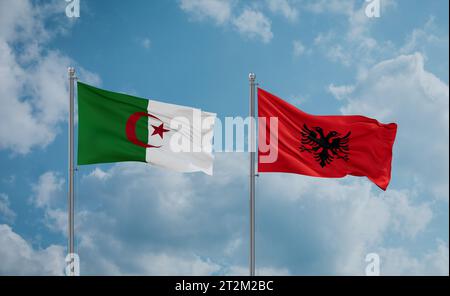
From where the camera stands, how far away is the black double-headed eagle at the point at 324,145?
54.4ft

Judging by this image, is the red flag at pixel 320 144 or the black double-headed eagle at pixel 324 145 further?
the black double-headed eagle at pixel 324 145

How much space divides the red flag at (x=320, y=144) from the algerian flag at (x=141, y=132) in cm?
151

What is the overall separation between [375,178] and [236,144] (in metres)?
3.94

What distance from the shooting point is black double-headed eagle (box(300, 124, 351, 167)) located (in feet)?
54.4

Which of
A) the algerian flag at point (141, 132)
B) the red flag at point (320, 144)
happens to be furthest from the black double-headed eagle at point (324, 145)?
the algerian flag at point (141, 132)

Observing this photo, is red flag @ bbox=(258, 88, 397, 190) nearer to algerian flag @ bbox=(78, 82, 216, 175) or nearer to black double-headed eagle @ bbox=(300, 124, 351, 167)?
black double-headed eagle @ bbox=(300, 124, 351, 167)

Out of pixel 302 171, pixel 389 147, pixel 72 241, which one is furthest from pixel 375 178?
pixel 72 241

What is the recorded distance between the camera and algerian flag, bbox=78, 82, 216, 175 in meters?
16.5

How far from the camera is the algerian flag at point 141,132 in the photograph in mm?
16453

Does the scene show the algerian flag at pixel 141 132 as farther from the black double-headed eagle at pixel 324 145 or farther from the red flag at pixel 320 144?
the black double-headed eagle at pixel 324 145

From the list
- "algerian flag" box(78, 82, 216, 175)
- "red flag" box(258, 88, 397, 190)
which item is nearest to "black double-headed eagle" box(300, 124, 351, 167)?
"red flag" box(258, 88, 397, 190)

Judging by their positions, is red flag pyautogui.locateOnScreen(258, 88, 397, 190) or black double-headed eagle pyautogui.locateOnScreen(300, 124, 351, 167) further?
black double-headed eagle pyautogui.locateOnScreen(300, 124, 351, 167)
